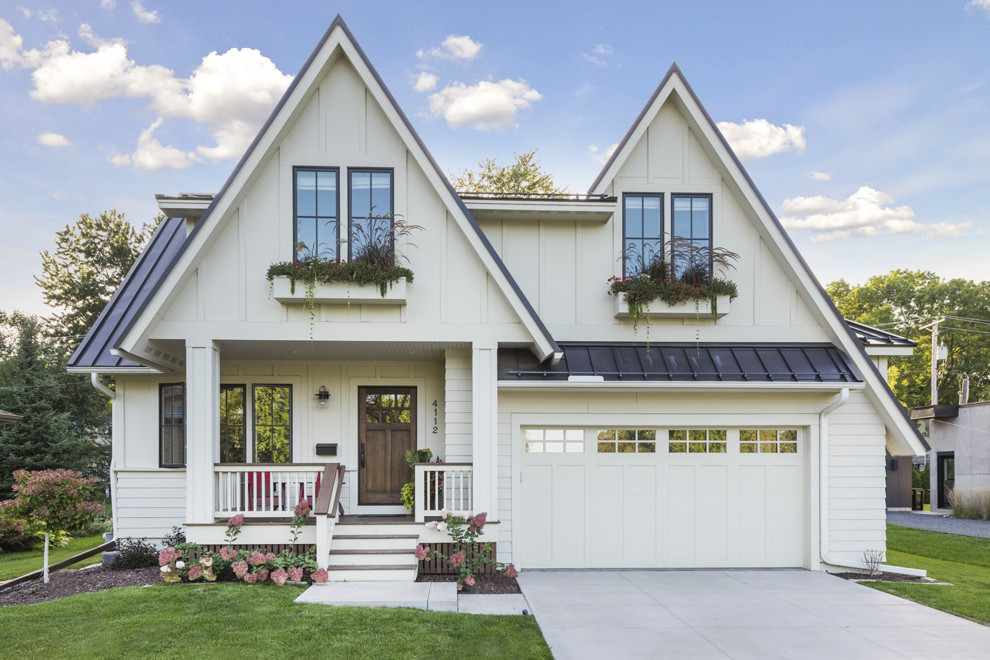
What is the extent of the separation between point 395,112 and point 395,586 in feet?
19.9

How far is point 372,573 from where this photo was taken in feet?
26.9

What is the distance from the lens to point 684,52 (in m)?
14.2

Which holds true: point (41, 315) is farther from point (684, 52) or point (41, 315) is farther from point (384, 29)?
point (684, 52)

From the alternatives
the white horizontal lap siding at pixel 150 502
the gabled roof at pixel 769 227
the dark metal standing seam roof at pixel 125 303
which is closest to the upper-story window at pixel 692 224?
the gabled roof at pixel 769 227

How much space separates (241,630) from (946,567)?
37.0 feet

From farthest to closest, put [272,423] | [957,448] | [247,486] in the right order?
[957,448] < [272,423] < [247,486]

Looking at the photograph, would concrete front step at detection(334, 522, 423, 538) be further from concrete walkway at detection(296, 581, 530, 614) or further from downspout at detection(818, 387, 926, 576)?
downspout at detection(818, 387, 926, 576)

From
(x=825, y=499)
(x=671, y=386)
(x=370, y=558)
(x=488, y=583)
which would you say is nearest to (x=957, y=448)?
(x=825, y=499)

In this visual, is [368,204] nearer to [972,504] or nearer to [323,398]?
[323,398]

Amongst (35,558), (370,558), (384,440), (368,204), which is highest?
(368,204)

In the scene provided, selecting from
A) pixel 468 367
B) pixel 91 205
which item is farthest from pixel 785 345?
pixel 91 205

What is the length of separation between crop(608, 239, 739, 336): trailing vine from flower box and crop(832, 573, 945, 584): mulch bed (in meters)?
4.26

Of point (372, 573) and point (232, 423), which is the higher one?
point (232, 423)

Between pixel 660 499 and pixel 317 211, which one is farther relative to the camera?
pixel 660 499
